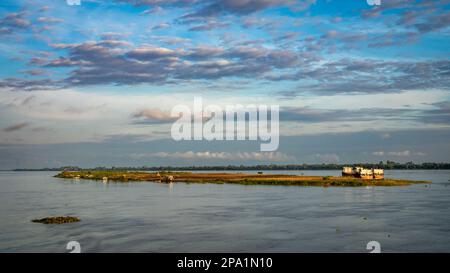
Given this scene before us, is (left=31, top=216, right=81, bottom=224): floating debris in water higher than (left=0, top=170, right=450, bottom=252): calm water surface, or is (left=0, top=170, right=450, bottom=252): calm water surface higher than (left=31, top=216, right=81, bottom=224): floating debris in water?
(left=31, top=216, right=81, bottom=224): floating debris in water

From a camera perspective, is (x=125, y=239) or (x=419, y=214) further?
(x=419, y=214)

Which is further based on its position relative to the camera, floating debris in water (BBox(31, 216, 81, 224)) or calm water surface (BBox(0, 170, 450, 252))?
floating debris in water (BBox(31, 216, 81, 224))

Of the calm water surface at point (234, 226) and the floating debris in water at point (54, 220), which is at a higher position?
the floating debris in water at point (54, 220)

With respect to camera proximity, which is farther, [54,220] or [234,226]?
[54,220]

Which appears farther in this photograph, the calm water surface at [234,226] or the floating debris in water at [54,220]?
the floating debris in water at [54,220]

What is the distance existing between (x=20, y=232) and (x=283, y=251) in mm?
21119

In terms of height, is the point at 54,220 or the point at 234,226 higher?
the point at 54,220

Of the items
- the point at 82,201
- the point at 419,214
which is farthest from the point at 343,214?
the point at 82,201

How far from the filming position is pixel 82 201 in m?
61.4
